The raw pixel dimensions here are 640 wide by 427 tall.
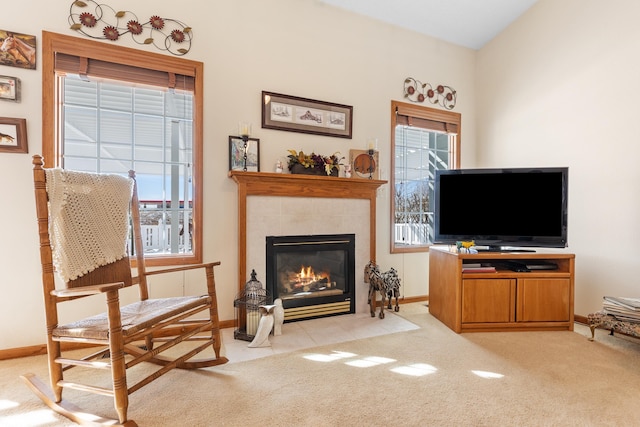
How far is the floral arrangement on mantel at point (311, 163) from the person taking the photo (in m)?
2.88

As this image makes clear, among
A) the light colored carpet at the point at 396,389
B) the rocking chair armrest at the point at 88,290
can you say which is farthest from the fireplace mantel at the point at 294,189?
the rocking chair armrest at the point at 88,290

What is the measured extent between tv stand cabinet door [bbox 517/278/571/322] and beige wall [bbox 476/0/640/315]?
1.33 ft

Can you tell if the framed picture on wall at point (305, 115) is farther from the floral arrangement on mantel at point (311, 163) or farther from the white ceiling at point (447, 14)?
the white ceiling at point (447, 14)

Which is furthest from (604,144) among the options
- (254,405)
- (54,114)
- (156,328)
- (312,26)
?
(54,114)

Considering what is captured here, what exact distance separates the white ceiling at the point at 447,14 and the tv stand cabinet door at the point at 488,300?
107 inches

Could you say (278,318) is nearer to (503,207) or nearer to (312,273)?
(312,273)

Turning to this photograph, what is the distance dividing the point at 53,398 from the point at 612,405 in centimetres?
290

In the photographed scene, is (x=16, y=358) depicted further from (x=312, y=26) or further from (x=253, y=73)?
(x=312, y=26)

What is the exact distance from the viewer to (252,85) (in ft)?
9.25

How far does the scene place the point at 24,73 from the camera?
7.14 feet

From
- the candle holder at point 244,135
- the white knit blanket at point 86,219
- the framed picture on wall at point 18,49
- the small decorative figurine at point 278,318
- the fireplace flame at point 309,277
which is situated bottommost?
the small decorative figurine at point 278,318

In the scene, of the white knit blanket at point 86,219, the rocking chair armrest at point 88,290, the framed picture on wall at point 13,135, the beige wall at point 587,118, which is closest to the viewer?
the rocking chair armrest at point 88,290

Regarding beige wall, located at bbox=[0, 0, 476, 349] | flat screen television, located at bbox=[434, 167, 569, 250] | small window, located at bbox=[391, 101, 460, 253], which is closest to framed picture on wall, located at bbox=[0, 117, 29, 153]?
beige wall, located at bbox=[0, 0, 476, 349]

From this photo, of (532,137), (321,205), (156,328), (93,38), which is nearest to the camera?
(156,328)
